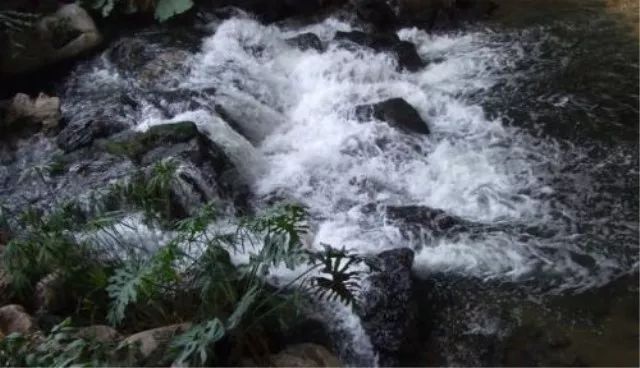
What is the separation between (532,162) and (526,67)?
212 centimetres

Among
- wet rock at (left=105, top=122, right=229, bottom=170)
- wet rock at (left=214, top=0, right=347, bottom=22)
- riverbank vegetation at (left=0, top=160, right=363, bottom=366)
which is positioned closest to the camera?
riverbank vegetation at (left=0, top=160, right=363, bottom=366)

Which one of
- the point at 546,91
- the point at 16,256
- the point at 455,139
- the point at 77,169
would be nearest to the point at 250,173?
the point at 77,169

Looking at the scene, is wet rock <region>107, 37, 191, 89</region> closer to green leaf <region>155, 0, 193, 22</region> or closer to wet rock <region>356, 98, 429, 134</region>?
green leaf <region>155, 0, 193, 22</region>

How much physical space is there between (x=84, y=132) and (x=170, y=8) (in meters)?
2.91

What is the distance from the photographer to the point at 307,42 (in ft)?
27.1

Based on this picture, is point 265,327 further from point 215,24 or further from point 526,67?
point 215,24

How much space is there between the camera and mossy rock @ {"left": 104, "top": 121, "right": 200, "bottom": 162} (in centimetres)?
584

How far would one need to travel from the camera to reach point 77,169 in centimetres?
579

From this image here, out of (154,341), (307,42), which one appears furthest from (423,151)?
(154,341)

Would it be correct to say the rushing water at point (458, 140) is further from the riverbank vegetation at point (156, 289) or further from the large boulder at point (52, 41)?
the riverbank vegetation at point (156, 289)

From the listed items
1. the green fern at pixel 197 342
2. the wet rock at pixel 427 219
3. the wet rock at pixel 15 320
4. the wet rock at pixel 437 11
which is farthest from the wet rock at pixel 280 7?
the green fern at pixel 197 342

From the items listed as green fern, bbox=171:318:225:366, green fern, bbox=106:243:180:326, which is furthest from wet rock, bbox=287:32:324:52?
green fern, bbox=171:318:225:366

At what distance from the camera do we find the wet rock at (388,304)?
13.2 feet

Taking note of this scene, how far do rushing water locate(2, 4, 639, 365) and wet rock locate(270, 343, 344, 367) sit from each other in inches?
14.7
